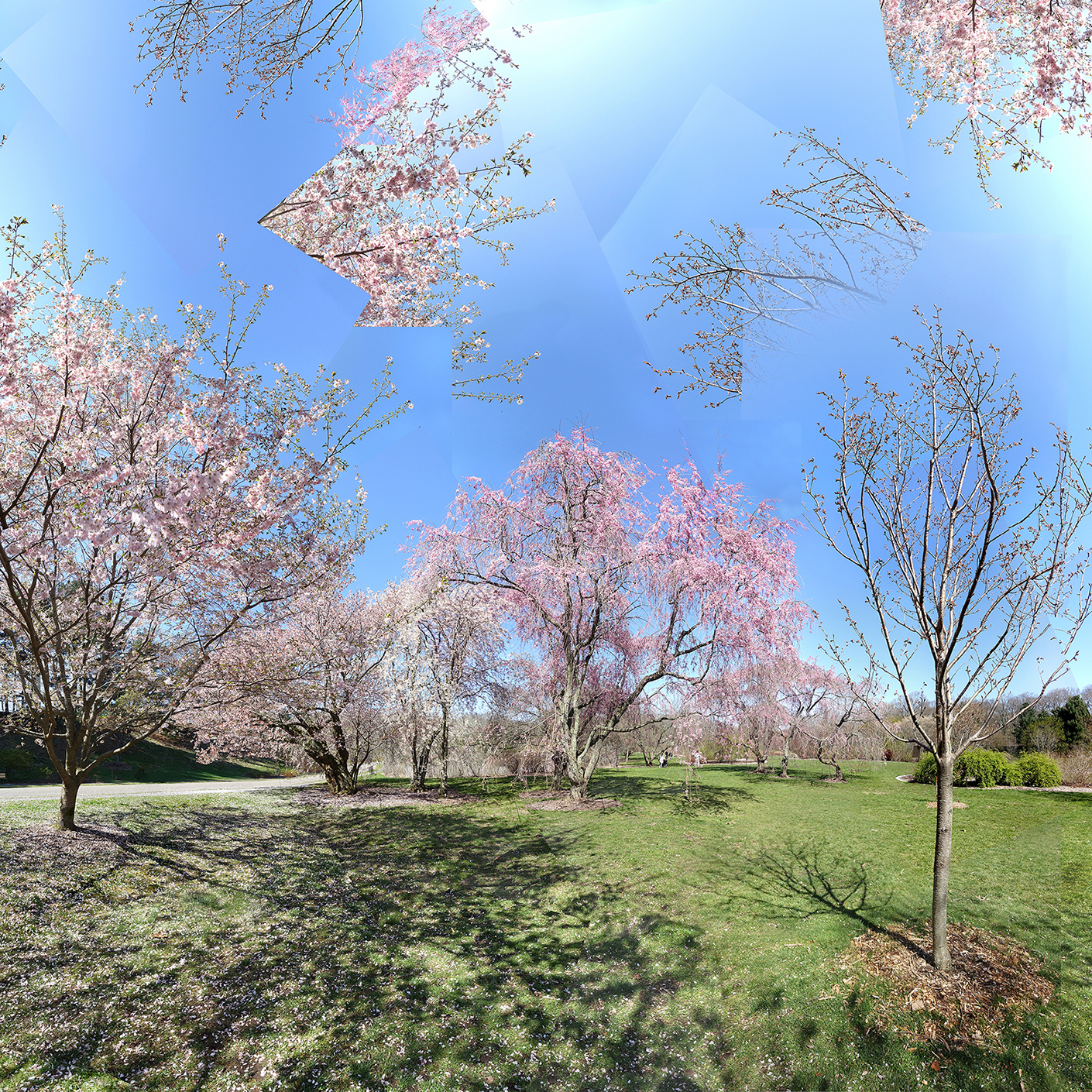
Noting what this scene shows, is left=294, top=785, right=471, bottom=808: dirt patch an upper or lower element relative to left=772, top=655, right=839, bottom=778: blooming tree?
lower

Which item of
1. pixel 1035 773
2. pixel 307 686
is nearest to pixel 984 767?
pixel 1035 773

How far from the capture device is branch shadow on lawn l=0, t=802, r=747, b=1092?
335cm

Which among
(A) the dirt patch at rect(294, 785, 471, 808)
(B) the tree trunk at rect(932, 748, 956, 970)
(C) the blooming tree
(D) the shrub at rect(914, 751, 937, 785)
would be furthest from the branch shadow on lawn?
(D) the shrub at rect(914, 751, 937, 785)

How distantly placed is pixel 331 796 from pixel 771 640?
10.2 meters

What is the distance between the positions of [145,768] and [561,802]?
50.7 feet

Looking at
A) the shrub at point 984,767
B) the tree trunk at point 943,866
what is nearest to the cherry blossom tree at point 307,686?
the tree trunk at point 943,866

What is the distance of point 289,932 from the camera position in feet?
16.5

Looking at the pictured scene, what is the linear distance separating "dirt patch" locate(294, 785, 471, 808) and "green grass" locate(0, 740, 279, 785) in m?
3.06

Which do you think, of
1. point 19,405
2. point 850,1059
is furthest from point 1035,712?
point 19,405

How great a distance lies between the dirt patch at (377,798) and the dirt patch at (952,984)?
929 cm

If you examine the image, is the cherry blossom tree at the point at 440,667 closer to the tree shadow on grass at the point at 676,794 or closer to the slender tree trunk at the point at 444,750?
the slender tree trunk at the point at 444,750

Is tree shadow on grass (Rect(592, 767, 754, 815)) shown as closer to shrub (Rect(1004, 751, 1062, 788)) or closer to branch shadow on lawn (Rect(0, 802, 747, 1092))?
branch shadow on lawn (Rect(0, 802, 747, 1092))

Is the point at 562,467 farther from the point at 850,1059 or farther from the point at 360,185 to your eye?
the point at 850,1059

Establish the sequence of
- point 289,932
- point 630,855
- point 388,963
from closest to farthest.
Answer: point 388,963
point 289,932
point 630,855
